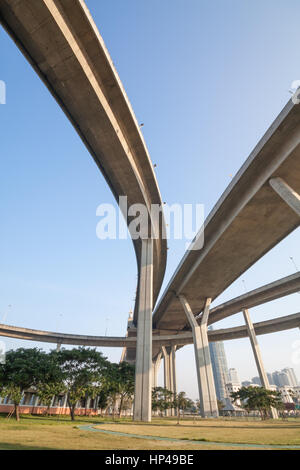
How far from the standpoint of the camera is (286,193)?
18.7 metres

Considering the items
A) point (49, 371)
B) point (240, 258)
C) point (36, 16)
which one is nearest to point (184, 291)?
point (240, 258)

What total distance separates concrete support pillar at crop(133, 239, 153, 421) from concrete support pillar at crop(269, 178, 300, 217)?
13.5 meters

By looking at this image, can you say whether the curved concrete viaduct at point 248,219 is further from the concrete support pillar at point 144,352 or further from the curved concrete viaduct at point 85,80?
the curved concrete viaduct at point 85,80

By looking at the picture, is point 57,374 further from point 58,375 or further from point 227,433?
point 227,433

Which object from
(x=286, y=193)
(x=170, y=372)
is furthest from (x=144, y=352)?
(x=170, y=372)

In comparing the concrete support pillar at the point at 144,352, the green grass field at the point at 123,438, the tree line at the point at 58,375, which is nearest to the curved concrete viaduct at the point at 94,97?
the concrete support pillar at the point at 144,352

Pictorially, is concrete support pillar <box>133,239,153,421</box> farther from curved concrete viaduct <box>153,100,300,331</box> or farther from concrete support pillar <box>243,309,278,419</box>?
concrete support pillar <box>243,309,278,419</box>

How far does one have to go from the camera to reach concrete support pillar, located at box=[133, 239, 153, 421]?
18953 mm

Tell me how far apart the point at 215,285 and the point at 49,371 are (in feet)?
78.3

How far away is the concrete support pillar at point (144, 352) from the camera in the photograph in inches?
746

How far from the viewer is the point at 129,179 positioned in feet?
77.2

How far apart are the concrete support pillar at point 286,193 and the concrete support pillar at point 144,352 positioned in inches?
533

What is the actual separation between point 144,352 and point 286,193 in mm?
17168

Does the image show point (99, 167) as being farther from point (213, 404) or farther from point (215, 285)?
point (213, 404)
